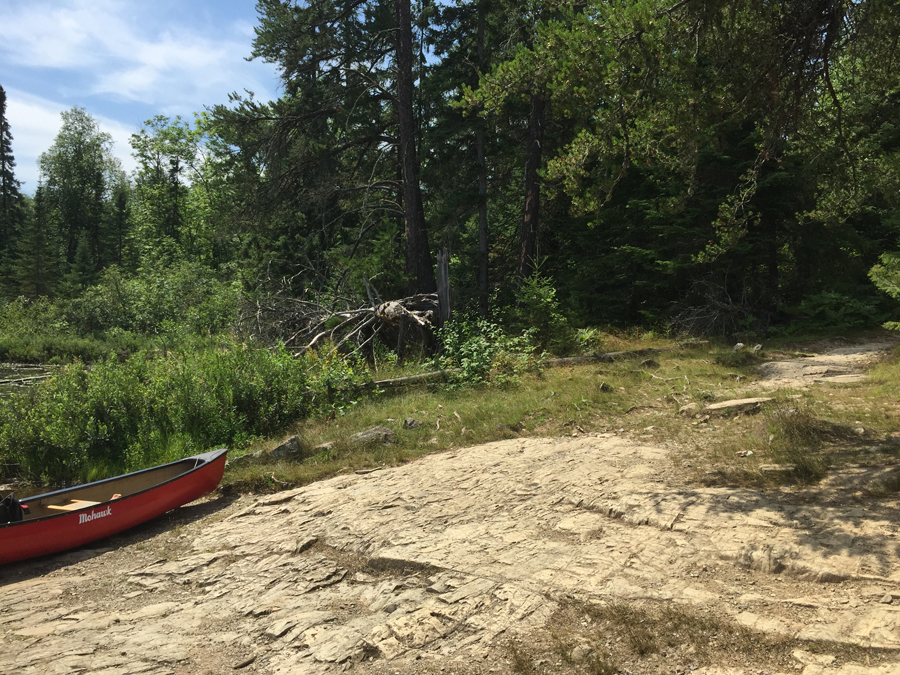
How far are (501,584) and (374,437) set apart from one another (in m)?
4.73

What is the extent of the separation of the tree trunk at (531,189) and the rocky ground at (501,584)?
33.8ft

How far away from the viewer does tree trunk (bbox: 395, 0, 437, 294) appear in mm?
16531

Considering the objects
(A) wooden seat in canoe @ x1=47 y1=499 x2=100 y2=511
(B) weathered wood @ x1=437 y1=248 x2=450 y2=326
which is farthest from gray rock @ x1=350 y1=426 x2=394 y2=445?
(B) weathered wood @ x1=437 y1=248 x2=450 y2=326

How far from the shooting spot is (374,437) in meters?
9.12

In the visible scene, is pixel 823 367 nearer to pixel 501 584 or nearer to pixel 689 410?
pixel 689 410

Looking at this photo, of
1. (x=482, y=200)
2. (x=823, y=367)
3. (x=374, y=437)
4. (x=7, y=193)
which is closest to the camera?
(x=374, y=437)

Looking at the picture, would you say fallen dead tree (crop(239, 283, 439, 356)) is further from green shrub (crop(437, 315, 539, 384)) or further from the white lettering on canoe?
the white lettering on canoe

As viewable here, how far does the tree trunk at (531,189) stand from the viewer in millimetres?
16578

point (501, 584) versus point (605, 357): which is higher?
point (605, 357)

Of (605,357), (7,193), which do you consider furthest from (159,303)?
(7,193)

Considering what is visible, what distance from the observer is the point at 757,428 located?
23.4 ft

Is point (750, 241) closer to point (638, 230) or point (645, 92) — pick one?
point (638, 230)

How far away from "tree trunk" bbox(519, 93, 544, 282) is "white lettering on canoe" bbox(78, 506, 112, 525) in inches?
462

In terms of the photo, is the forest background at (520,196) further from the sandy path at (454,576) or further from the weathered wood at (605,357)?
the sandy path at (454,576)
